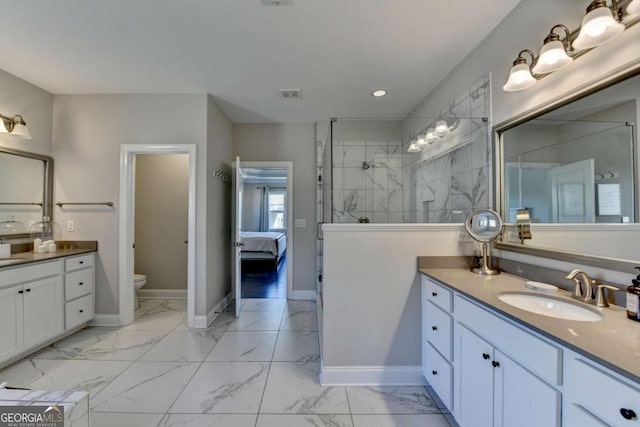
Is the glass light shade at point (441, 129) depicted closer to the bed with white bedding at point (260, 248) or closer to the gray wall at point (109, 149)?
the gray wall at point (109, 149)

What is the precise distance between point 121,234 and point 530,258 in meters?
3.67

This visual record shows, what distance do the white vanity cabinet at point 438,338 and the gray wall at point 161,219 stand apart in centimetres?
342

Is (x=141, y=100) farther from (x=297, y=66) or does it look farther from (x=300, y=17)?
(x=300, y=17)

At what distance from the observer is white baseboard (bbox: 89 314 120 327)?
293 cm

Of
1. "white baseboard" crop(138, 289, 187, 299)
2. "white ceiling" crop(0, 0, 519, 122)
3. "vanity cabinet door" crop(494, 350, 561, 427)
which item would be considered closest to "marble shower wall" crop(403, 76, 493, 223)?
"white ceiling" crop(0, 0, 519, 122)

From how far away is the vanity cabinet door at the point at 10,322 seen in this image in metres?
2.02

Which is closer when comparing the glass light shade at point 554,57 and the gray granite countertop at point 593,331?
the gray granite countertop at point 593,331

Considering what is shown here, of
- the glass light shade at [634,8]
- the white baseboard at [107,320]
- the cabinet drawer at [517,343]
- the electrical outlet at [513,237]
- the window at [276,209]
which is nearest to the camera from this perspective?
the cabinet drawer at [517,343]

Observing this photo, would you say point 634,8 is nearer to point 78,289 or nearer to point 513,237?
point 513,237

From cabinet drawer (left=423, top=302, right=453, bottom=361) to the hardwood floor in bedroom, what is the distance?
2.61 metres

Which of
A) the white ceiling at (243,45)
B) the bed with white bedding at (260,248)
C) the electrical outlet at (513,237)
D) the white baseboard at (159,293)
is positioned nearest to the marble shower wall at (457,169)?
the electrical outlet at (513,237)

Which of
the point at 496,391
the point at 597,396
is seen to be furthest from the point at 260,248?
the point at 597,396

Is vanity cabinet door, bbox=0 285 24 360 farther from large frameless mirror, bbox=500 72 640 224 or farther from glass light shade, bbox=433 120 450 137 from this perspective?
glass light shade, bbox=433 120 450 137

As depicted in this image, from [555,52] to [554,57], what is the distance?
2cm
